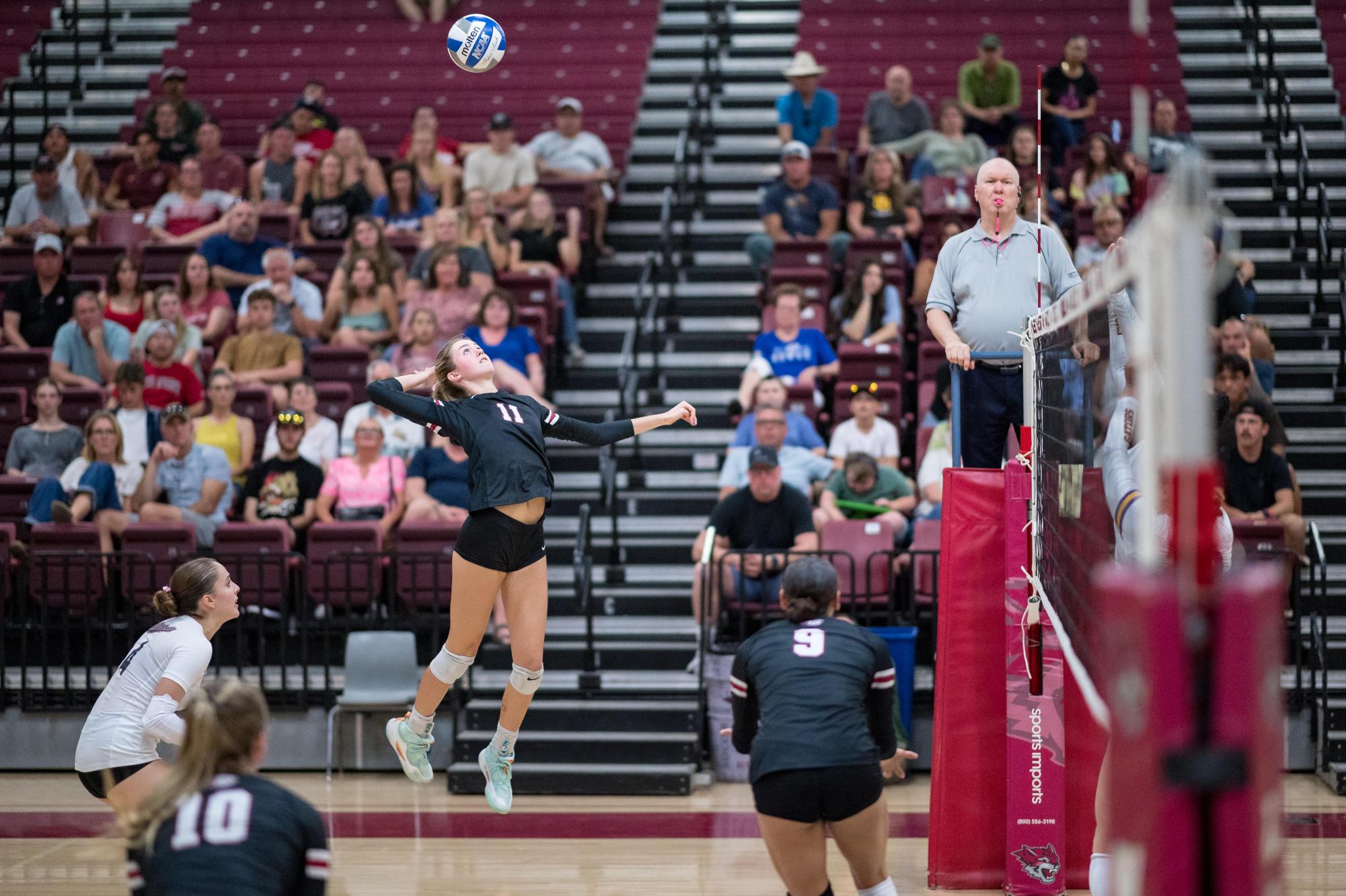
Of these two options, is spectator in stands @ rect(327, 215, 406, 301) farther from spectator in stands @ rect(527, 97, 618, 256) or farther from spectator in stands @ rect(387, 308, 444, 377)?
spectator in stands @ rect(527, 97, 618, 256)

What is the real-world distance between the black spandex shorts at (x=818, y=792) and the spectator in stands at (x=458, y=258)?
7058mm

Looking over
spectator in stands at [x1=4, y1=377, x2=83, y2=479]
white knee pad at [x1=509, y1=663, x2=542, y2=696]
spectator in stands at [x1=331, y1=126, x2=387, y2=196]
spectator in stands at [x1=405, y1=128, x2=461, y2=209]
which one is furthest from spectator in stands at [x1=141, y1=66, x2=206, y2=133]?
white knee pad at [x1=509, y1=663, x2=542, y2=696]

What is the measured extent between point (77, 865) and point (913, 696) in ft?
15.6

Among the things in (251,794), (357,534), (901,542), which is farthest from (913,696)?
(251,794)

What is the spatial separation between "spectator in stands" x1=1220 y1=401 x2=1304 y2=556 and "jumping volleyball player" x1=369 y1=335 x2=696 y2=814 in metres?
5.16

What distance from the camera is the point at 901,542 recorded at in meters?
9.66

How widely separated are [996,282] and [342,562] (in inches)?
197

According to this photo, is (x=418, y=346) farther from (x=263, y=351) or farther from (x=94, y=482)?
(x=94, y=482)

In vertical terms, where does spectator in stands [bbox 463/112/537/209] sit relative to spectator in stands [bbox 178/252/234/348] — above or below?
above

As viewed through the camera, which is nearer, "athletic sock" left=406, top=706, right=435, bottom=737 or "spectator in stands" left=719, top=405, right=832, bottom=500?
"athletic sock" left=406, top=706, right=435, bottom=737

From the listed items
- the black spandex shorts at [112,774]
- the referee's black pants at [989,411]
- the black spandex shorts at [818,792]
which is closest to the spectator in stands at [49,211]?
the black spandex shorts at [112,774]

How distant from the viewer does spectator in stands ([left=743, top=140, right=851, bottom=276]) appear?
12609 mm

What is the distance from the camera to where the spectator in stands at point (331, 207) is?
1301 cm

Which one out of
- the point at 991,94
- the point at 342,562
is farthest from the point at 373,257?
the point at 991,94
